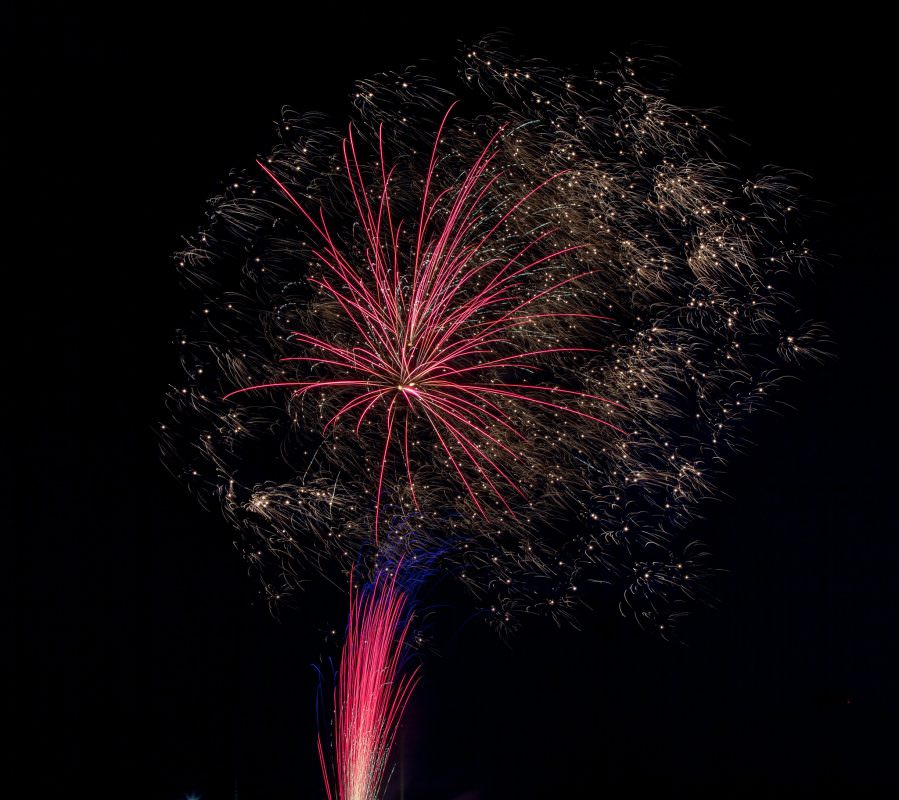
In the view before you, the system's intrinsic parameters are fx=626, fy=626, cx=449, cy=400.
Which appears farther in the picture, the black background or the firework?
the black background

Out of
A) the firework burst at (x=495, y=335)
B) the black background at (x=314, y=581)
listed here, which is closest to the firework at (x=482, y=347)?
the firework burst at (x=495, y=335)

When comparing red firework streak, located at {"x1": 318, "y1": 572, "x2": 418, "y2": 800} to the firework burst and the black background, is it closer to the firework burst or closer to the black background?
the black background

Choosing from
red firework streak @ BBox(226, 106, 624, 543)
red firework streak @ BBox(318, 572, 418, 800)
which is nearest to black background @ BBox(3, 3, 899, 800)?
red firework streak @ BBox(318, 572, 418, 800)

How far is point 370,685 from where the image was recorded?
13.0ft

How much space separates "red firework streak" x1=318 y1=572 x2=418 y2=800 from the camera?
3965 mm

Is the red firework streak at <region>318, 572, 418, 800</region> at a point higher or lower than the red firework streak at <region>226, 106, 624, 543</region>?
lower

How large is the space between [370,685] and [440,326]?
229 centimetres

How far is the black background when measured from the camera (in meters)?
3.99

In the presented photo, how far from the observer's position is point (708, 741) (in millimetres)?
4133

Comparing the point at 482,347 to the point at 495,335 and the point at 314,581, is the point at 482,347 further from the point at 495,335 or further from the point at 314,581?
the point at 314,581

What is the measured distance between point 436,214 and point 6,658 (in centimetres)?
386

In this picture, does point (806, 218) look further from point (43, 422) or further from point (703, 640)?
point (43, 422)

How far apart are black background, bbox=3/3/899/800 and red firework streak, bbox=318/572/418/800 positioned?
0.17 meters

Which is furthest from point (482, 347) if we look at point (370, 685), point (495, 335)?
point (370, 685)
